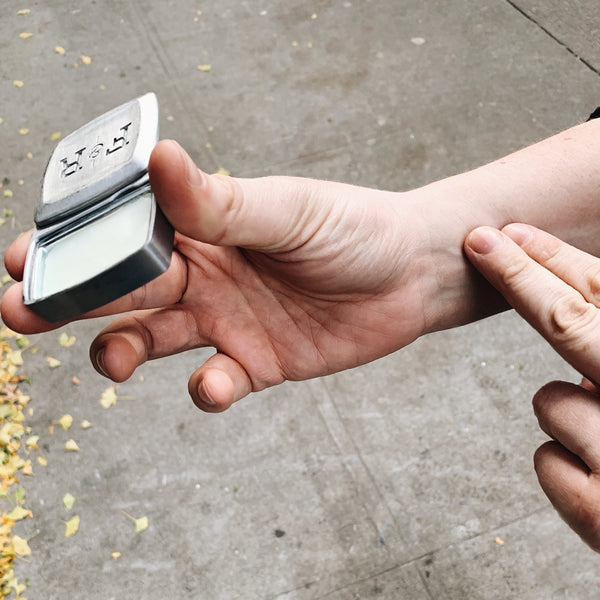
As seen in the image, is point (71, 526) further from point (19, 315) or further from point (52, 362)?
point (19, 315)

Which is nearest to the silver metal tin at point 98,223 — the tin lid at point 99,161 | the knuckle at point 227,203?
the tin lid at point 99,161

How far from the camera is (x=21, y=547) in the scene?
2539 millimetres

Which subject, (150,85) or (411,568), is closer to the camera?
(411,568)

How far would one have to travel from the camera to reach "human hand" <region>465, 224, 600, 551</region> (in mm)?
1426

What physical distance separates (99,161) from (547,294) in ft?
3.54

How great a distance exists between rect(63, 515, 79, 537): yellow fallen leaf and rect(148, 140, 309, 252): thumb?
5.56ft

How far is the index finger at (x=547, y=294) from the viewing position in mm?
1452

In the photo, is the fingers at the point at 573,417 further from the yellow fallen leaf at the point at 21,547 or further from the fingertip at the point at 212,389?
the yellow fallen leaf at the point at 21,547

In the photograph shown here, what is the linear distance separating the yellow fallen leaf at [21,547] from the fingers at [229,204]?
1.80 m

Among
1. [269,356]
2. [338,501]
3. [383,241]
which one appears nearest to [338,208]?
[383,241]

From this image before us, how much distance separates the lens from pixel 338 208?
5.40 feet

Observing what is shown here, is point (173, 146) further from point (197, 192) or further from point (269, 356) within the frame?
point (269, 356)

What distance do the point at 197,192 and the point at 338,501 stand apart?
5.91 ft

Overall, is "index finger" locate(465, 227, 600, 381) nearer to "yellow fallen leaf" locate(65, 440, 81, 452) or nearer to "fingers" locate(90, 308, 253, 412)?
"fingers" locate(90, 308, 253, 412)
